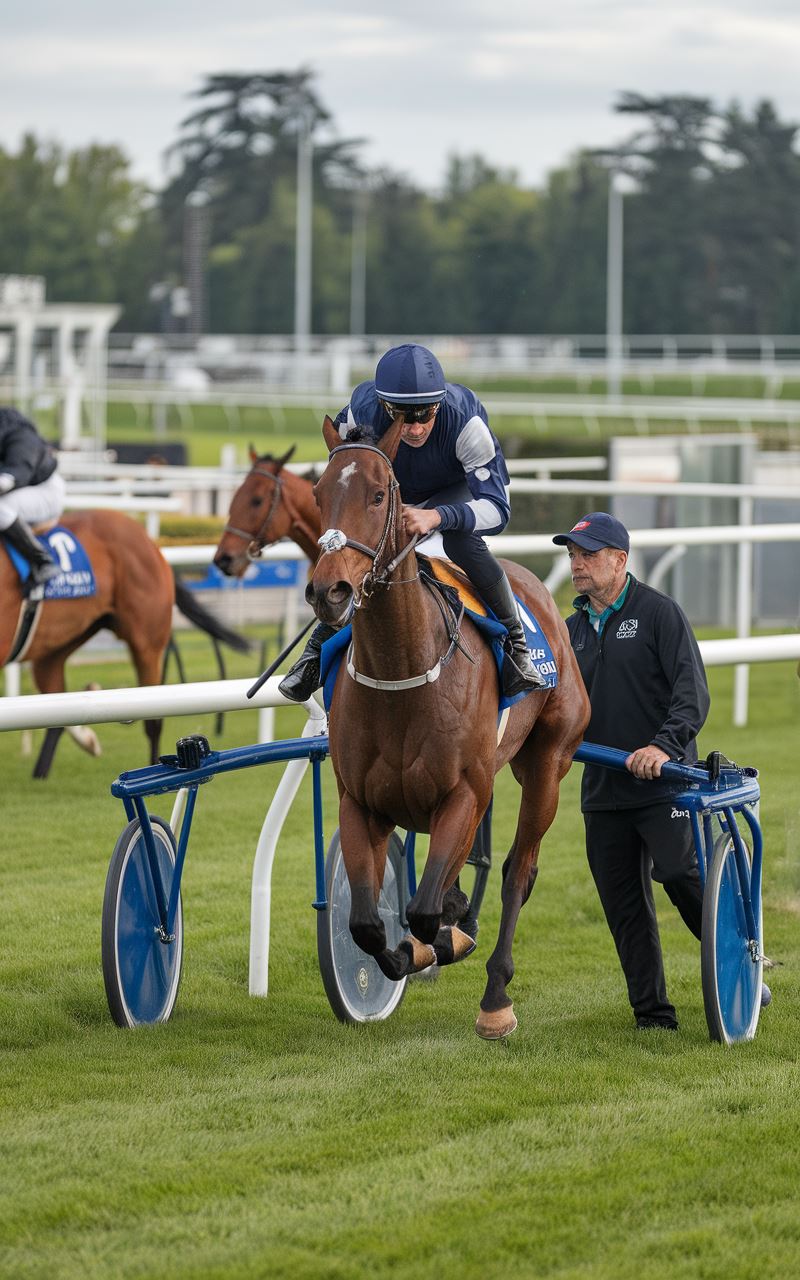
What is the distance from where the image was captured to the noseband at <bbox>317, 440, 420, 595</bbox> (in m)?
3.45

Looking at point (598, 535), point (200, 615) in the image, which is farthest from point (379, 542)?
point (200, 615)

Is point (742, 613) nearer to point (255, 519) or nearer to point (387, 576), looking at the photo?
point (255, 519)

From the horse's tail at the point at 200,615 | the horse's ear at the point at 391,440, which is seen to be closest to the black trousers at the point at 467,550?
the horse's ear at the point at 391,440

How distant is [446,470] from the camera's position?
429 centimetres

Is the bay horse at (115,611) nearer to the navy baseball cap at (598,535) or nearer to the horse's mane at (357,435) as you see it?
the navy baseball cap at (598,535)

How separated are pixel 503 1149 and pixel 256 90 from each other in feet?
240

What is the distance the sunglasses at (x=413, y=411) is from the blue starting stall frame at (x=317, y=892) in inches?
36.6

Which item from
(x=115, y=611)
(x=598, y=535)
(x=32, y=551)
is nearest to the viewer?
(x=598, y=535)

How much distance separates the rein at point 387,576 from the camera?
3.47 meters

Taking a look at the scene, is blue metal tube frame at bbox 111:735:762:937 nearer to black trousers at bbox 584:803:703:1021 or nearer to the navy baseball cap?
black trousers at bbox 584:803:703:1021

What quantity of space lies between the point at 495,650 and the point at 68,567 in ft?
14.5

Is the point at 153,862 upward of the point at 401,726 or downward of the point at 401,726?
downward

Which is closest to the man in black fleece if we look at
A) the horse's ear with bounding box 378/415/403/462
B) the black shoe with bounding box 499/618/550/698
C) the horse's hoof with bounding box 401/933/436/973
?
the black shoe with bounding box 499/618/550/698

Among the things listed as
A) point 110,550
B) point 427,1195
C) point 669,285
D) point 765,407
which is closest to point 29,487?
point 110,550
